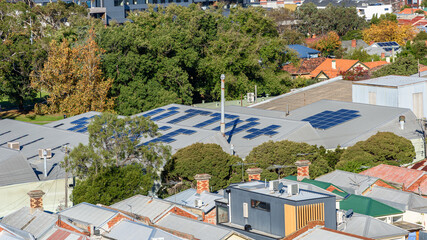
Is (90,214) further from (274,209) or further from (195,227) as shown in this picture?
(274,209)

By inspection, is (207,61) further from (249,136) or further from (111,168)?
(111,168)

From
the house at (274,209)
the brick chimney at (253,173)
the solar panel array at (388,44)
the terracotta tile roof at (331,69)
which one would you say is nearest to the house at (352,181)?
the brick chimney at (253,173)

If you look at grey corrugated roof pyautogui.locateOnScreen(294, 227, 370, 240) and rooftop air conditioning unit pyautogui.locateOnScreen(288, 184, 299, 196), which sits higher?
rooftop air conditioning unit pyautogui.locateOnScreen(288, 184, 299, 196)

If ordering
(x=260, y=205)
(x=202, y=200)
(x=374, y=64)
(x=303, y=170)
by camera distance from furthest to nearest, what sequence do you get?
(x=374, y=64) → (x=303, y=170) → (x=202, y=200) → (x=260, y=205)

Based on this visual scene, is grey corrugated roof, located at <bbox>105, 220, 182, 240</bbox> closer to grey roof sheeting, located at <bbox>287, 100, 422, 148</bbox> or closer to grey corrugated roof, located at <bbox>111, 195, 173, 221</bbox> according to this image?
grey corrugated roof, located at <bbox>111, 195, 173, 221</bbox>

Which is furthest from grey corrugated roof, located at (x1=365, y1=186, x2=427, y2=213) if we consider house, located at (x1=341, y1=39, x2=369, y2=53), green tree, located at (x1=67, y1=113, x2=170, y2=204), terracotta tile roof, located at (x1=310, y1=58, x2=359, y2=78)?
house, located at (x1=341, y1=39, x2=369, y2=53)

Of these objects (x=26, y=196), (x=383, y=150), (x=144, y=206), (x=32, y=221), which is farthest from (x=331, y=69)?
(x=32, y=221)
